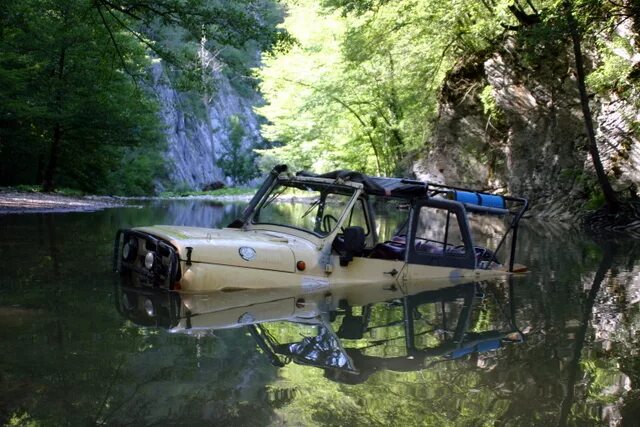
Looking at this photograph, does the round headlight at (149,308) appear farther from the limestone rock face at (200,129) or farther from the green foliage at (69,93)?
the limestone rock face at (200,129)

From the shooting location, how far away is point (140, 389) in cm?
422

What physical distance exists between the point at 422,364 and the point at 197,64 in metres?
12.8

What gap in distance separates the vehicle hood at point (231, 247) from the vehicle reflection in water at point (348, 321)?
0.33 metres

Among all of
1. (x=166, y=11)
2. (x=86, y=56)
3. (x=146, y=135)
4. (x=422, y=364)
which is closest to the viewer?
(x=422, y=364)

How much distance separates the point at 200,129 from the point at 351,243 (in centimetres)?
7014

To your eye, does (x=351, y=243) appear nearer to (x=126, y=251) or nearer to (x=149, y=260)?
(x=149, y=260)

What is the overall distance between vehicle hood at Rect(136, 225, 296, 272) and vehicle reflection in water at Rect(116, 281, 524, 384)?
0.33 m

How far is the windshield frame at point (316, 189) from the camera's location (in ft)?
27.3

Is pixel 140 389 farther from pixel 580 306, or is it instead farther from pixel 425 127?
pixel 425 127

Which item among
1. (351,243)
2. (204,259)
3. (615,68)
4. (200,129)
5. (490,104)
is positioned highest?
(200,129)

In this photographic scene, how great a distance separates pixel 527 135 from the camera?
28.6 metres

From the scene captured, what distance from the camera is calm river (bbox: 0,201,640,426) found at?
3.91 m

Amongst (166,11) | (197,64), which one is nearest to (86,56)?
(197,64)

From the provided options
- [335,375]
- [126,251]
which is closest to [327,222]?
[126,251]
